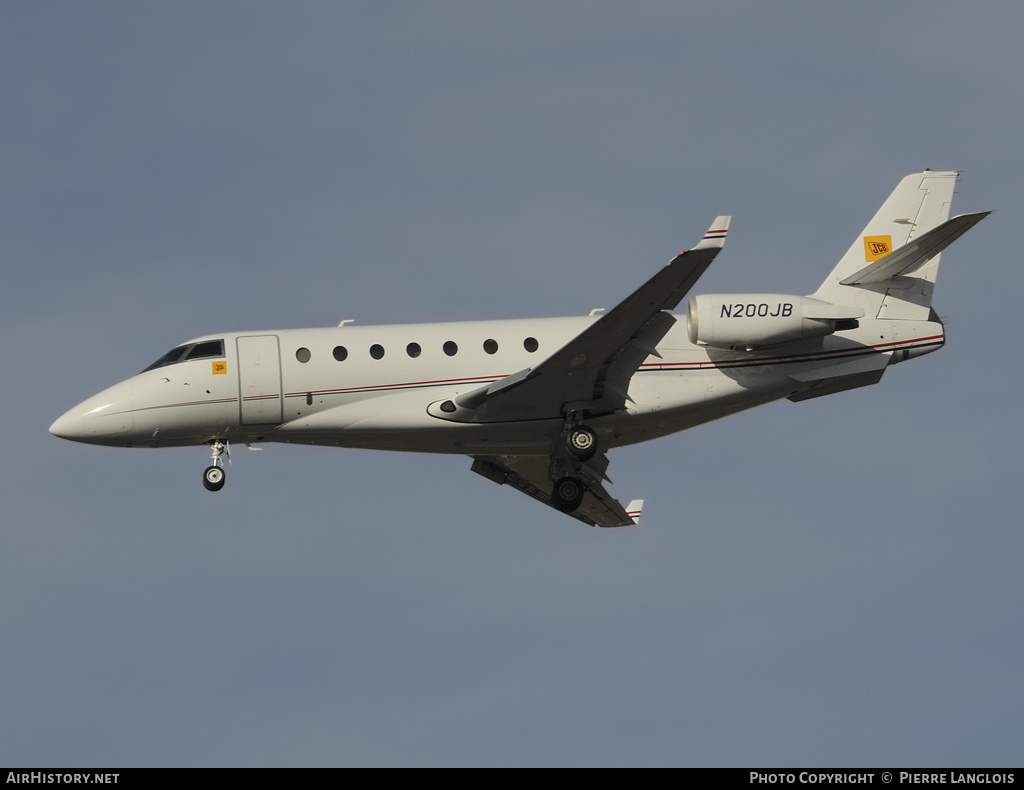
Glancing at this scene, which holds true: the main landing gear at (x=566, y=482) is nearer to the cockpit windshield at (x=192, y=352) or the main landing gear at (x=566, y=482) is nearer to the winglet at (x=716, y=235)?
the winglet at (x=716, y=235)

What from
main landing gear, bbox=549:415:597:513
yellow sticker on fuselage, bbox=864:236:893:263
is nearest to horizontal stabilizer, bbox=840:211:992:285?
yellow sticker on fuselage, bbox=864:236:893:263

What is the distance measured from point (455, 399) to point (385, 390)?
50.3 inches

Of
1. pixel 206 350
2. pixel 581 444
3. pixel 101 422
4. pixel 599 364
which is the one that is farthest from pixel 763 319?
pixel 101 422

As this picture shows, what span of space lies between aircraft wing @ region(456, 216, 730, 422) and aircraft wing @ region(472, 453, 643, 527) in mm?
2681

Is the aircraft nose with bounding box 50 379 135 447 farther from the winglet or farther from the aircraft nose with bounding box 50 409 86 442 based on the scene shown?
the winglet

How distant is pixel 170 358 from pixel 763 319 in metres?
10.6

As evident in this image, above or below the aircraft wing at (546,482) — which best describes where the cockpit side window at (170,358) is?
above

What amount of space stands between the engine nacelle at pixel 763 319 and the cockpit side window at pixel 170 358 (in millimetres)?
9178

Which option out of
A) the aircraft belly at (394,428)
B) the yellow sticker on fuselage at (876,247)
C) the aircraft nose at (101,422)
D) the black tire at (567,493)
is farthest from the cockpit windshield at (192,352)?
the yellow sticker on fuselage at (876,247)

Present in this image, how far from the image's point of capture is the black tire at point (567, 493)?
90.2ft

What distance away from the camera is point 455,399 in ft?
84.9

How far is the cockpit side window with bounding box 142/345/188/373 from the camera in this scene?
26688mm
